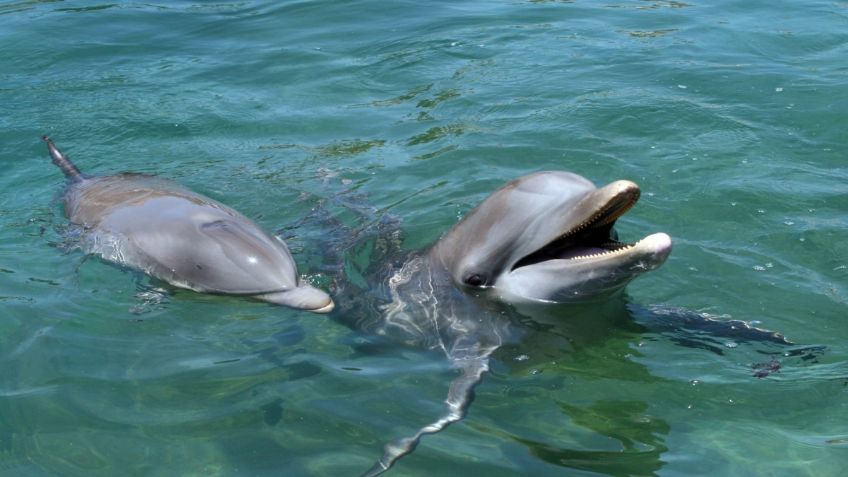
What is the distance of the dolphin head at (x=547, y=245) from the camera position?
5767 mm

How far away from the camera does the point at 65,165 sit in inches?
378

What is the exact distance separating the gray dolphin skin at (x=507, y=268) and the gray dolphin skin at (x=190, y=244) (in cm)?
60

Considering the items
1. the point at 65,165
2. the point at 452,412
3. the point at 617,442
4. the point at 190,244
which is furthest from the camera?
the point at 65,165

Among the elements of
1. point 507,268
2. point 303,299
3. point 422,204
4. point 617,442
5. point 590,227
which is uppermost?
point 590,227

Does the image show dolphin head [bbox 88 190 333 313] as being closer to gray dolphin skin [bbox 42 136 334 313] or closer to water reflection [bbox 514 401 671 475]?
gray dolphin skin [bbox 42 136 334 313]

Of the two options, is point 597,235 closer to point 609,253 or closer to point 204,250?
point 609,253

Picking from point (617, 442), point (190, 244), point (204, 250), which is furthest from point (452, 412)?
point (190, 244)

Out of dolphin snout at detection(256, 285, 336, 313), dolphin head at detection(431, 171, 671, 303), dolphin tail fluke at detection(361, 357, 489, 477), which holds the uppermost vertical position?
dolphin head at detection(431, 171, 671, 303)

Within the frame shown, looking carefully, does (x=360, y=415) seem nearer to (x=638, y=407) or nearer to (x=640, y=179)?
(x=638, y=407)

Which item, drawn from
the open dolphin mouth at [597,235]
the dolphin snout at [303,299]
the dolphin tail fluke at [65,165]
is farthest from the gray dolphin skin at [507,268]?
the dolphin tail fluke at [65,165]

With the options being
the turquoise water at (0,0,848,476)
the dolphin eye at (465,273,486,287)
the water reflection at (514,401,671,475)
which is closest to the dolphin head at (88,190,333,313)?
the turquoise water at (0,0,848,476)

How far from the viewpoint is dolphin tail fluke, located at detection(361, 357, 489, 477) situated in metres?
5.12

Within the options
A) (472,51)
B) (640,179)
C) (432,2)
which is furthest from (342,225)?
(432,2)

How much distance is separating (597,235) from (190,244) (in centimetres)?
271
